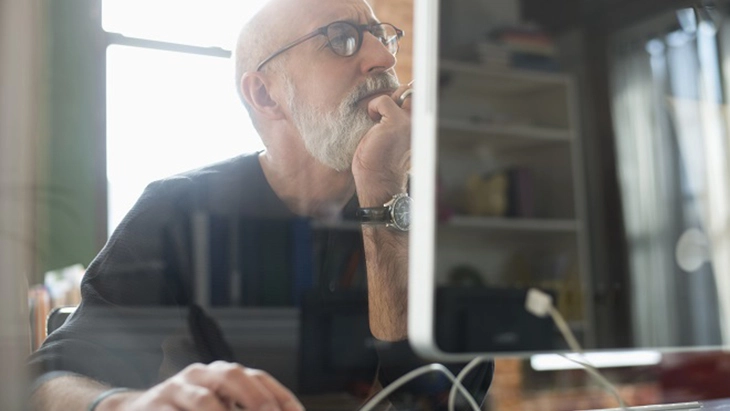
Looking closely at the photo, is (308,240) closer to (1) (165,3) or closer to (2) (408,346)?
(2) (408,346)

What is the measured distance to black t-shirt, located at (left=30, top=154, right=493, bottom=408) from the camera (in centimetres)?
83

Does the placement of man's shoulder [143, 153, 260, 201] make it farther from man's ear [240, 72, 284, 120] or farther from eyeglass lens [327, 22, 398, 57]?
eyeglass lens [327, 22, 398, 57]

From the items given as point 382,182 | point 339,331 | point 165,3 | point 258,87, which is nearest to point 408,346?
point 339,331

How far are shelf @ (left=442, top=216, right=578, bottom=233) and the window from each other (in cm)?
48

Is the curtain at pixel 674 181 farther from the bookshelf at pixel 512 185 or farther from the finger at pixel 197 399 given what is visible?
the finger at pixel 197 399

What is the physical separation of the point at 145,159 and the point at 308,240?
22cm

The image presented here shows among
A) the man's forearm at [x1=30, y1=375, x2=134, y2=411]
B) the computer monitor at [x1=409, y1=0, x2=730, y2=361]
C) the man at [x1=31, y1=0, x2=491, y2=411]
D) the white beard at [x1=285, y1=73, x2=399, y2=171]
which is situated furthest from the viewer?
the white beard at [x1=285, y1=73, x2=399, y2=171]

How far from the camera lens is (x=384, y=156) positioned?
0.92 metres

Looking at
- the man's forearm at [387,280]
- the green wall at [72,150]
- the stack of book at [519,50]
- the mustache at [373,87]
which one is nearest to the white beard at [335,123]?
the mustache at [373,87]

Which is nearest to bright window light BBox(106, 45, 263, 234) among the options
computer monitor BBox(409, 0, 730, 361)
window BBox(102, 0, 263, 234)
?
window BBox(102, 0, 263, 234)

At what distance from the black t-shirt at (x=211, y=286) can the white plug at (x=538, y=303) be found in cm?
42

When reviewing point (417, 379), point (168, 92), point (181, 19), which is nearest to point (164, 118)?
point (168, 92)

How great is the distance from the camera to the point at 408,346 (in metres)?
0.99

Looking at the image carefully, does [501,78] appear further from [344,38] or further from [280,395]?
[344,38]
